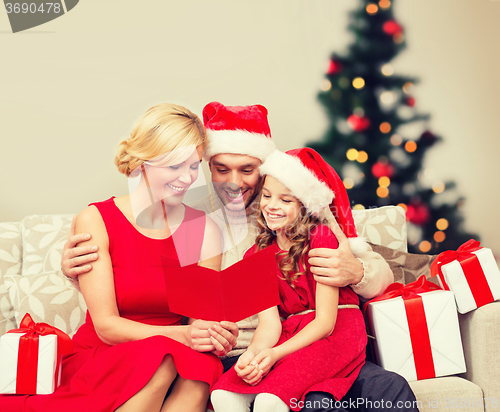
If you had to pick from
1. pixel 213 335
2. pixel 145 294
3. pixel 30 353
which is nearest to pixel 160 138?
pixel 145 294

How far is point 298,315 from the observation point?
150cm

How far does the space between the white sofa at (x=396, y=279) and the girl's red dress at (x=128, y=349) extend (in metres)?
0.33

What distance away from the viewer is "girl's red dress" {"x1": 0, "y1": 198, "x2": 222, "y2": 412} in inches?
45.1

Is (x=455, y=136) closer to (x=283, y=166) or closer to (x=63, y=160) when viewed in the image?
(x=283, y=166)

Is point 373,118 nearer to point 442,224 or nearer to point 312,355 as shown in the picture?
point 442,224

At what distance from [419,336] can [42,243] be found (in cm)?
163

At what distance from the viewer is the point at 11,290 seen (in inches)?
67.1

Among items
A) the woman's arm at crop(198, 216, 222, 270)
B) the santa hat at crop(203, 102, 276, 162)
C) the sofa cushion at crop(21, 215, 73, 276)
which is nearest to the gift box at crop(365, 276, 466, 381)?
the woman's arm at crop(198, 216, 222, 270)

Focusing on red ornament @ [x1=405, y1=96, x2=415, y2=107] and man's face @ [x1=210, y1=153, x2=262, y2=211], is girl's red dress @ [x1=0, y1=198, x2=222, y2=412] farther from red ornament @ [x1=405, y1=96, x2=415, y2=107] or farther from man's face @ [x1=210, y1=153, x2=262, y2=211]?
red ornament @ [x1=405, y1=96, x2=415, y2=107]

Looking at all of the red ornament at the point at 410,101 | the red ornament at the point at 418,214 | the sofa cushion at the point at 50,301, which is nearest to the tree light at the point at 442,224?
the red ornament at the point at 418,214

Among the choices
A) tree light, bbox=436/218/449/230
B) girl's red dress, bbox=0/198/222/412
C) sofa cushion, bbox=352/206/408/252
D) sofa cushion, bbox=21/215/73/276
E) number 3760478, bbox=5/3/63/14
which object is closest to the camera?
girl's red dress, bbox=0/198/222/412

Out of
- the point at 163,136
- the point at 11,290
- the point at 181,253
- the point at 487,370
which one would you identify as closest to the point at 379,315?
the point at 487,370

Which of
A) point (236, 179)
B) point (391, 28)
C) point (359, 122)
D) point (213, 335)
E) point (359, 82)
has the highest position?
point (391, 28)

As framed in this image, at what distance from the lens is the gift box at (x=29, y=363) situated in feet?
Answer: 3.95
